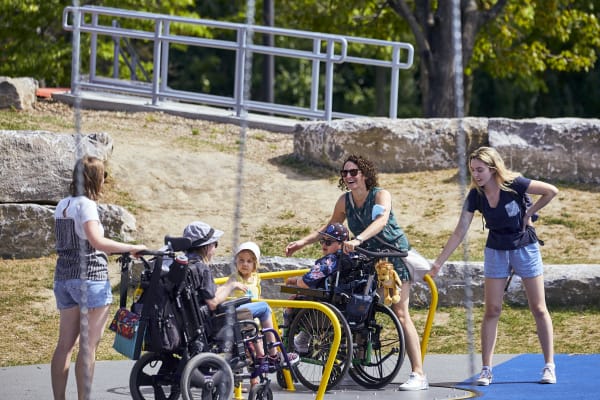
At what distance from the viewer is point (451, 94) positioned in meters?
19.2

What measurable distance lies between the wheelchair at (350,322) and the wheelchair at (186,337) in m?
0.85

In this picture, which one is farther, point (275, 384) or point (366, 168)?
point (275, 384)

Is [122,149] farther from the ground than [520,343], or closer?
farther from the ground

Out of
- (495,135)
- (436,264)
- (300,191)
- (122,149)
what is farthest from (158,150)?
(436,264)

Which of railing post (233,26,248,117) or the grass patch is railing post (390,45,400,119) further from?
the grass patch

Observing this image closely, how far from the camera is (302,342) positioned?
7.73 meters

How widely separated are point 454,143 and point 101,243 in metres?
8.48

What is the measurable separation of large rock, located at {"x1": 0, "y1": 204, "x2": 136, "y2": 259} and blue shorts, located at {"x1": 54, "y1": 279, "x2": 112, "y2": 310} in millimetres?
5508

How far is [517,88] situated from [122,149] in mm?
18370

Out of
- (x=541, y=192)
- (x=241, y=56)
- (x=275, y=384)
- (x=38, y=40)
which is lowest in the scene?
(x=275, y=384)

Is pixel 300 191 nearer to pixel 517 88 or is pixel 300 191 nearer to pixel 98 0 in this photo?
pixel 98 0

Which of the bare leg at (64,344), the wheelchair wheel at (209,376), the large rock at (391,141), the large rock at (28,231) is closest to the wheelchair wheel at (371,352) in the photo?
the wheelchair wheel at (209,376)

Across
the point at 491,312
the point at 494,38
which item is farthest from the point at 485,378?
the point at 494,38

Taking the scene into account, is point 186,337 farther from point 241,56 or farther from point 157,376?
point 241,56
